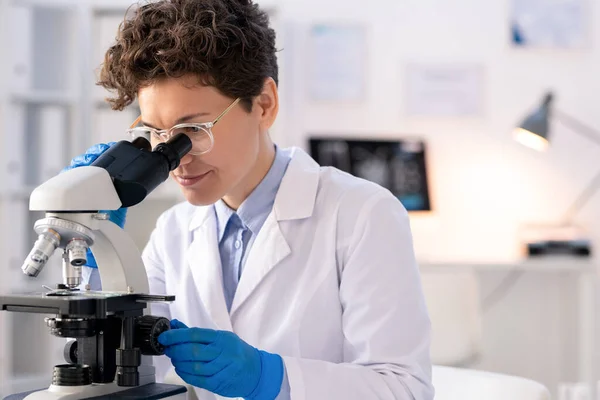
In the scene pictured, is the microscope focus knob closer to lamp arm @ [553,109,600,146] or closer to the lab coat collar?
the lab coat collar

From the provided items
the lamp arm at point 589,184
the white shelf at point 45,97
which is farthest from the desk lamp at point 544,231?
the white shelf at point 45,97

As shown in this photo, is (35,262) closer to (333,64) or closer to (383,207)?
(383,207)

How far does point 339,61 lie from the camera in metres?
3.68

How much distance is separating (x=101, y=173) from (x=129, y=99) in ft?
1.41

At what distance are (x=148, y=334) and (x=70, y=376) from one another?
0.38 feet

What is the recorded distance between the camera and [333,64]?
12.1 feet

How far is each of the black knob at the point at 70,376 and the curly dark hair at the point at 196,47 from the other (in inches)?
19.4

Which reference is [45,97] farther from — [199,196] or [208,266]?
[199,196]

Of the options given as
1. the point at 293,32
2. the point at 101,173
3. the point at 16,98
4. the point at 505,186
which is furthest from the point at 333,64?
the point at 101,173

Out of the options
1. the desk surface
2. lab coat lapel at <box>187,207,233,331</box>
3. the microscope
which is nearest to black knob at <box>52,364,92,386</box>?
the microscope

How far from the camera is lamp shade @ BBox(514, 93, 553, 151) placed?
133 inches

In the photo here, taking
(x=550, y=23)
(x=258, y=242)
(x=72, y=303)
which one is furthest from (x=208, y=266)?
(x=550, y=23)

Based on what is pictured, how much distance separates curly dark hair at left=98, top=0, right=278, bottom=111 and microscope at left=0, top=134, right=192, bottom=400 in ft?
0.58

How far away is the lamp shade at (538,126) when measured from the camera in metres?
Answer: 3.37
